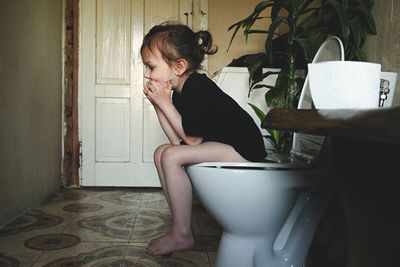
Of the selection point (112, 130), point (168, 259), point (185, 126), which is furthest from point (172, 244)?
point (112, 130)

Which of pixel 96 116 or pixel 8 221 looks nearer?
pixel 8 221

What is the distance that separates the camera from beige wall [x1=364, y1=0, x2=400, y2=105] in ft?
4.23

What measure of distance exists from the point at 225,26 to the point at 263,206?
193cm

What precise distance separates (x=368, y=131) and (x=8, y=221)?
1.72 metres

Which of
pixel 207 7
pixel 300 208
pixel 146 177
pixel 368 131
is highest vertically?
pixel 207 7

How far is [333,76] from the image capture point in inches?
29.9

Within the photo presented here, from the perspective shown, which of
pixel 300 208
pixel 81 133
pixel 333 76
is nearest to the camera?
pixel 333 76

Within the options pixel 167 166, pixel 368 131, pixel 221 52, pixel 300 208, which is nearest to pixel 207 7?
pixel 221 52

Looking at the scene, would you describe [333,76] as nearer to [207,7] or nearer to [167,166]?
[167,166]

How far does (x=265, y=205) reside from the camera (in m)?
1.01

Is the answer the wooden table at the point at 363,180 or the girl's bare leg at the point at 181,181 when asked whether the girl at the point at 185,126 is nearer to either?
the girl's bare leg at the point at 181,181

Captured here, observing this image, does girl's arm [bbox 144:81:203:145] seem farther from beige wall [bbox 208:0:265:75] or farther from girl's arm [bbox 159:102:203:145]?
beige wall [bbox 208:0:265:75]

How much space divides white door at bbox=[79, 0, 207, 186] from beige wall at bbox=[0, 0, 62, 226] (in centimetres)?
21

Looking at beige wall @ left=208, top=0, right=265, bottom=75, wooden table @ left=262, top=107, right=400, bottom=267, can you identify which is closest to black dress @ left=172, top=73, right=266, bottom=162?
wooden table @ left=262, top=107, right=400, bottom=267
